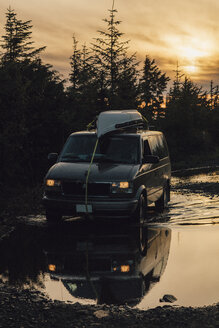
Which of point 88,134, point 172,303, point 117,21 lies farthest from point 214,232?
point 117,21

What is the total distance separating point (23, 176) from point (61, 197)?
7.43m

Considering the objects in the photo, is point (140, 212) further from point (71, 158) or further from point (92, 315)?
point (92, 315)

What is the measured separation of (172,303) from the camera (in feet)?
18.1

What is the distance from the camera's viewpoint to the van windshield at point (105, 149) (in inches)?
420

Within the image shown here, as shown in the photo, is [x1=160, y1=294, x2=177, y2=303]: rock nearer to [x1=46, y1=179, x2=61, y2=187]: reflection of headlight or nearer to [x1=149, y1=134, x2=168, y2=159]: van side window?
[x1=46, y1=179, x2=61, y2=187]: reflection of headlight

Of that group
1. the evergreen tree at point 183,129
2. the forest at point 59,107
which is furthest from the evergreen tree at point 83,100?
the evergreen tree at point 183,129

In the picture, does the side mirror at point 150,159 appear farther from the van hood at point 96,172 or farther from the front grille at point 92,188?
the front grille at point 92,188

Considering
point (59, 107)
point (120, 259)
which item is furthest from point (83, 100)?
point (120, 259)

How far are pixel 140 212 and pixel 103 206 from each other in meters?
1.00

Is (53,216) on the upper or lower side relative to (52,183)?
lower

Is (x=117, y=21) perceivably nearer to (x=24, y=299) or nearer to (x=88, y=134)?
(x=88, y=134)

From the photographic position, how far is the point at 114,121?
37.5 ft

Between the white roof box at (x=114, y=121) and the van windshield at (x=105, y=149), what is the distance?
21 cm

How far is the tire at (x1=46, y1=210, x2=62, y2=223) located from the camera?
33.4 ft
